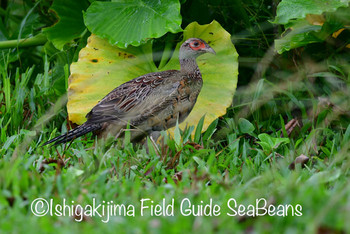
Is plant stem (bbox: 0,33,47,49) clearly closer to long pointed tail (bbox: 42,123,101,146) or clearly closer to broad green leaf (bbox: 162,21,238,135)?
broad green leaf (bbox: 162,21,238,135)

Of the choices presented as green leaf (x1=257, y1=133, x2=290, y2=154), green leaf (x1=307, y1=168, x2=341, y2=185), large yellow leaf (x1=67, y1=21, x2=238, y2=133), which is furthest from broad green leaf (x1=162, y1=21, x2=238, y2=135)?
green leaf (x1=307, y1=168, x2=341, y2=185)

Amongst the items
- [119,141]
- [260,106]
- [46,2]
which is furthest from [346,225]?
[46,2]

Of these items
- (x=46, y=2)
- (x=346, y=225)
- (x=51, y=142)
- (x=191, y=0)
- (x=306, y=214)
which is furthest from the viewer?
(x=46, y=2)

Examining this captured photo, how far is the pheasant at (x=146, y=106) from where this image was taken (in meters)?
3.22

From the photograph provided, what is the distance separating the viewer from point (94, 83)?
3457mm

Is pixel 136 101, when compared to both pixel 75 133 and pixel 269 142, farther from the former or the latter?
pixel 269 142

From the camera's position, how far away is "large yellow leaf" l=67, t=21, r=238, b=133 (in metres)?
3.41

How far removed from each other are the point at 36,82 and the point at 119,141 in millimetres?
1208

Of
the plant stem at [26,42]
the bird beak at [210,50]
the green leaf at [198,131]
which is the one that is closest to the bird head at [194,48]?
the bird beak at [210,50]

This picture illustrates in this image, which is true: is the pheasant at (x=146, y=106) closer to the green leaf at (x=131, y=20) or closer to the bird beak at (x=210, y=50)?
the bird beak at (x=210, y=50)

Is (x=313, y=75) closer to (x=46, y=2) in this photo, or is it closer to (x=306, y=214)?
(x=306, y=214)

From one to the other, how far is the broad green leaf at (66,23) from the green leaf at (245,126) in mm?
1301

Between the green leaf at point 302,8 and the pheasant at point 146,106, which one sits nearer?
the green leaf at point 302,8

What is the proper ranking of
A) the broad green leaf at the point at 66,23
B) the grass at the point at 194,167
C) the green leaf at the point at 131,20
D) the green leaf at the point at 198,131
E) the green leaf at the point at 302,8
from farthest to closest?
the broad green leaf at the point at 66,23 → the green leaf at the point at 131,20 → the green leaf at the point at 198,131 → the green leaf at the point at 302,8 → the grass at the point at 194,167
